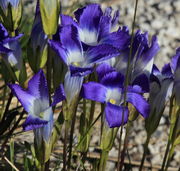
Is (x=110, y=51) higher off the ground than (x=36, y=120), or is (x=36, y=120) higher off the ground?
(x=110, y=51)

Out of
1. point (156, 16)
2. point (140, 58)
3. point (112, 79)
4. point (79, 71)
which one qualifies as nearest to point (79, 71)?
point (79, 71)

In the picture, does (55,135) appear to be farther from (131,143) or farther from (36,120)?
(131,143)

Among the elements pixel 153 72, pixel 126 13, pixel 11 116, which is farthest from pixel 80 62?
pixel 126 13

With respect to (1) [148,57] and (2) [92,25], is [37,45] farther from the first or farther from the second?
(1) [148,57]

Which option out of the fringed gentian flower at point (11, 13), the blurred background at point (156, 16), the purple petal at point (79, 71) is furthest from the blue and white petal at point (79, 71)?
the blurred background at point (156, 16)

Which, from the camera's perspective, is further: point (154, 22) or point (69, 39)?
point (154, 22)
